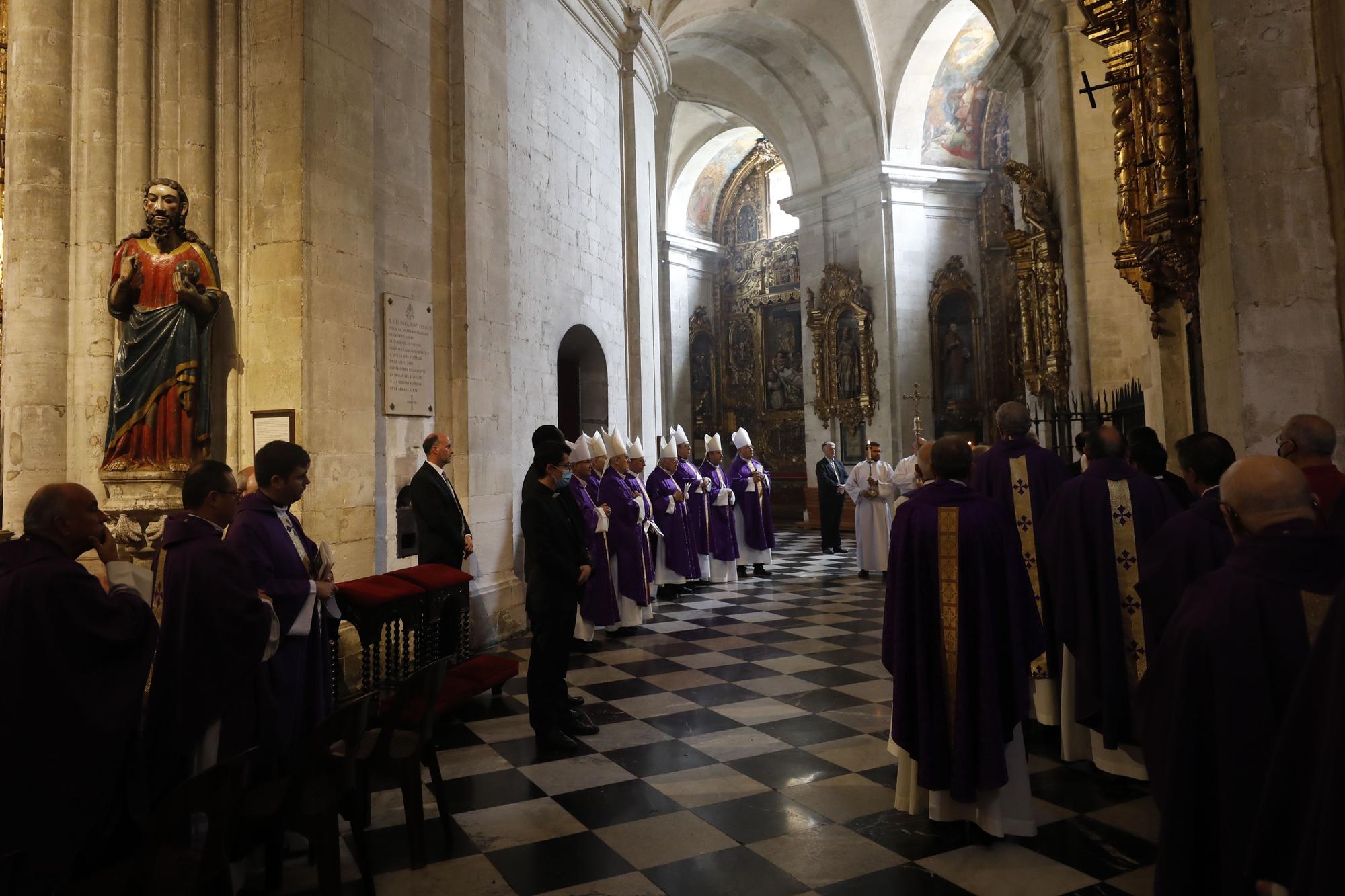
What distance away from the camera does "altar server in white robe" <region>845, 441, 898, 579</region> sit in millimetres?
10914

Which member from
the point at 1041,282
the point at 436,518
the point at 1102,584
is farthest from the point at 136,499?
the point at 1041,282

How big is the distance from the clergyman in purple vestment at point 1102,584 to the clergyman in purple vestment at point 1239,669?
2330mm

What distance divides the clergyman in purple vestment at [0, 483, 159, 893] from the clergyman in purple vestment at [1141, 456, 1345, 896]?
2.88 metres

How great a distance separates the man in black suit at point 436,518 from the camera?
20.5 ft

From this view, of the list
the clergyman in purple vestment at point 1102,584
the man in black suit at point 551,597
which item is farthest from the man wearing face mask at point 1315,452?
the man in black suit at point 551,597

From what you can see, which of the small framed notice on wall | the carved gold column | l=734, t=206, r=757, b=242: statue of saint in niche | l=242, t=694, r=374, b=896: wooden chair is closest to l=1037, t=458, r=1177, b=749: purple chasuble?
the carved gold column

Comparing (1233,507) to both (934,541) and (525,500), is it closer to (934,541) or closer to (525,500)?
(934,541)

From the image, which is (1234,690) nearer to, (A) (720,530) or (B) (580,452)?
(B) (580,452)

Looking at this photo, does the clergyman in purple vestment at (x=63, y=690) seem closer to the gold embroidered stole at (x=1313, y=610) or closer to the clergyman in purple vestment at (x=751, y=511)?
the gold embroidered stole at (x=1313, y=610)

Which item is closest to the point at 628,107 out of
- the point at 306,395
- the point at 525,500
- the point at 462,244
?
the point at 462,244

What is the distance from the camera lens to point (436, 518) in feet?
20.5

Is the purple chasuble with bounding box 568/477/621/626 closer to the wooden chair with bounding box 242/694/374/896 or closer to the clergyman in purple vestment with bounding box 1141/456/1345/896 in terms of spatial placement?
the wooden chair with bounding box 242/694/374/896

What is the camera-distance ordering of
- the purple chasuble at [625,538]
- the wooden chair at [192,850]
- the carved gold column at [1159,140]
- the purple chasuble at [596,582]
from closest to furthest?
the wooden chair at [192,850], the carved gold column at [1159,140], the purple chasuble at [596,582], the purple chasuble at [625,538]

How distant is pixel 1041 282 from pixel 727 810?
8.90 m
